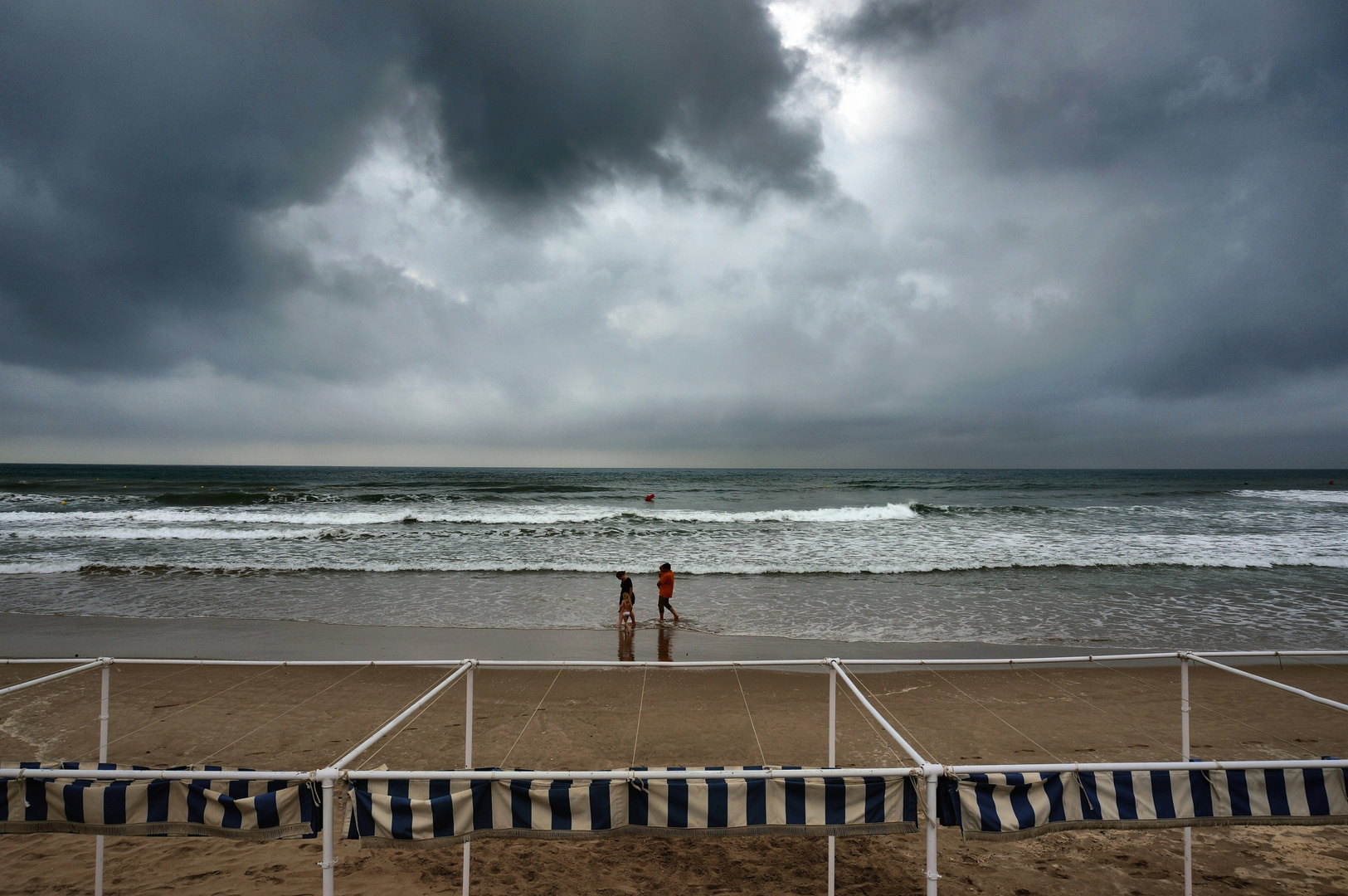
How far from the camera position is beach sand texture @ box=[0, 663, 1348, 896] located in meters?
5.65

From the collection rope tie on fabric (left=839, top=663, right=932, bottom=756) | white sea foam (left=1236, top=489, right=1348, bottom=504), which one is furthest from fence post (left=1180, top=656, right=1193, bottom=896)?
white sea foam (left=1236, top=489, right=1348, bottom=504)

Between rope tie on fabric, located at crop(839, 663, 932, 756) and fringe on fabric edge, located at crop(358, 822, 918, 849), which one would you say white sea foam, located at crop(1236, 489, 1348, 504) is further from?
fringe on fabric edge, located at crop(358, 822, 918, 849)

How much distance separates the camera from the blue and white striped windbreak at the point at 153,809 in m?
3.55

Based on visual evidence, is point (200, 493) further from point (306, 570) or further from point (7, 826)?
point (7, 826)

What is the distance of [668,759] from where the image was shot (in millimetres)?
7500

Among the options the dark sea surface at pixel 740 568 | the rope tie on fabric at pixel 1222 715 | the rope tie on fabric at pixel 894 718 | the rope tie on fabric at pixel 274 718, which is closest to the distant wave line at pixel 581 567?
the dark sea surface at pixel 740 568

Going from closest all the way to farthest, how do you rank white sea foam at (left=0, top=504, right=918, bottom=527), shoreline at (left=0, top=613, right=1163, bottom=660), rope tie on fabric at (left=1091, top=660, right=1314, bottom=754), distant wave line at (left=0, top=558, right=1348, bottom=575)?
rope tie on fabric at (left=1091, top=660, right=1314, bottom=754), shoreline at (left=0, top=613, right=1163, bottom=660), distant wave line at (left=0, top=558, right=1348, bottom=575), white sea foam at (left=0, top=504, right=918, bottom=527)

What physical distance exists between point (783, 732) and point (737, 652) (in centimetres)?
376

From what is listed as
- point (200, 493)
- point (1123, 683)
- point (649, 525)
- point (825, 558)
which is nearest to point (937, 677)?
point (1123, 683)

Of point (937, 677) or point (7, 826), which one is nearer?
point (7, 826)

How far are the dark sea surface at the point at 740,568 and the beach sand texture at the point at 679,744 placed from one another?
138 inches

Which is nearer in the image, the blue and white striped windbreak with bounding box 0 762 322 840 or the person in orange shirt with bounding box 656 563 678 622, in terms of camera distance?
the blue and white striped windbreak with bounding box 0 762 322 840

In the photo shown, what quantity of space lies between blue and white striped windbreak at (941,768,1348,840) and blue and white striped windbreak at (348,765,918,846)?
0.49 meters

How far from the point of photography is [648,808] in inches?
143
